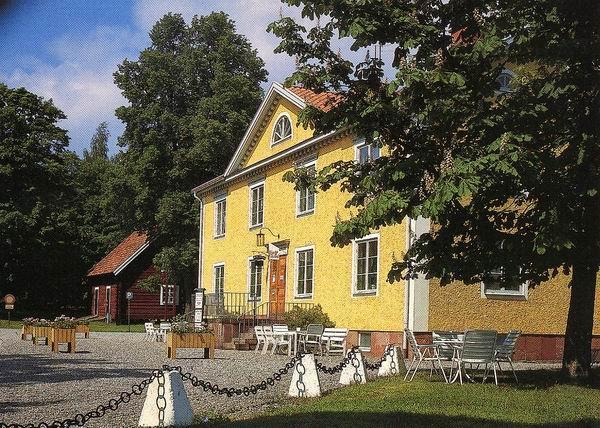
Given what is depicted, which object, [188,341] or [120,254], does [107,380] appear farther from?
[120,254]

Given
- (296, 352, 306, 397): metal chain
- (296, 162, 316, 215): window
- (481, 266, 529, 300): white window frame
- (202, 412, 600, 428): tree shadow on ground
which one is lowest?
(202, 412, 600, 428): tree shadow on ground

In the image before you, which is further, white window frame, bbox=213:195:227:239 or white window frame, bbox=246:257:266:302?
white window frame, bbox=213:195:227:239

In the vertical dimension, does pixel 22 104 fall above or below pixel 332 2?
above

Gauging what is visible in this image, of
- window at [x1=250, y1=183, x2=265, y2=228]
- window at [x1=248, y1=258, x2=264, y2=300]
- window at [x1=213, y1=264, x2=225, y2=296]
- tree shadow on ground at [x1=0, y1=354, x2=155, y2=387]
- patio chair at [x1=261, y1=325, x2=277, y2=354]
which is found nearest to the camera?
tree shadow on ground at [x1=0, y1=354, x2=155, y2=387]

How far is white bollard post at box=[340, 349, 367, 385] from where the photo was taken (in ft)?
42.6

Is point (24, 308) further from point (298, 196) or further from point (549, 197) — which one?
point (549, 197)

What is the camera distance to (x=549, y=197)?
38.3 feet

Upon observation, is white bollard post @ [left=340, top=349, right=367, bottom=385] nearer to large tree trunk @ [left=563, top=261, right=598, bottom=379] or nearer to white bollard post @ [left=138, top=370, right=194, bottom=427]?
large tree trunk @ [left=563, top=261, right=598, bottom=379]

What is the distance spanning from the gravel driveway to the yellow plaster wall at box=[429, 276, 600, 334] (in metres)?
2.82

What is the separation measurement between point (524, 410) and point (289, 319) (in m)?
13.9

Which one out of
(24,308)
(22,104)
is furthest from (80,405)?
(24,308)

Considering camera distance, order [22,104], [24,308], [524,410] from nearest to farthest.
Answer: [524,410], [22,104], [24,308]

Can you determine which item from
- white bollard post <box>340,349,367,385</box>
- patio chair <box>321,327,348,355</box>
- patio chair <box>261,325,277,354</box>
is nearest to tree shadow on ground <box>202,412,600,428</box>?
white bollard post <box>340,349,367,385</box>

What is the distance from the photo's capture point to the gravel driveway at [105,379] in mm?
10359
